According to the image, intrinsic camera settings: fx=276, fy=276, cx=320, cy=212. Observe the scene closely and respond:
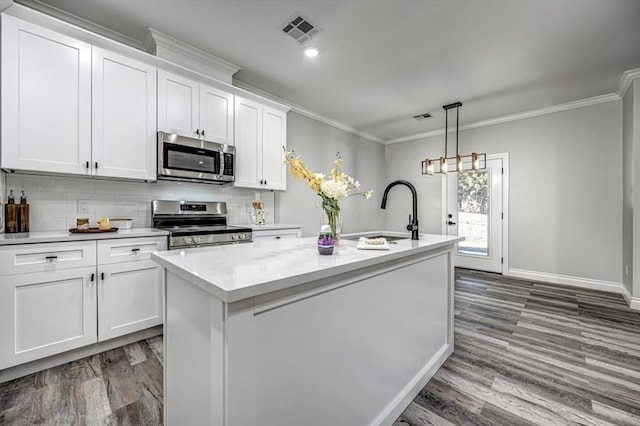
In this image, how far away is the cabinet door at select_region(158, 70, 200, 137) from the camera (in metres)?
2.59

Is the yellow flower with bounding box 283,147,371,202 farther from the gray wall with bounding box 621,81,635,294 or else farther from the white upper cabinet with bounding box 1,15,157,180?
the gray wall with bounding box 621,81,635,294

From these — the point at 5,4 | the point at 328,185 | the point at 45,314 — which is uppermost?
the point at 5,4

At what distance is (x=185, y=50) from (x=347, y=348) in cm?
308

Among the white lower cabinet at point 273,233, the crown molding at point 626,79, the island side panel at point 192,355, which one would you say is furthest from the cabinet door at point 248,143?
the crown molding at point 626,79

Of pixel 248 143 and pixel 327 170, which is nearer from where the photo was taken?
pixel 248 143

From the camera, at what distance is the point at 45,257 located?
1887mm

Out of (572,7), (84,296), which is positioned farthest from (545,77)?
(84,296)

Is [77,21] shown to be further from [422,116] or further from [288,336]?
[422,116]

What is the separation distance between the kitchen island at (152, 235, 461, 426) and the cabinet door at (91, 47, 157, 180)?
1555 millimetres

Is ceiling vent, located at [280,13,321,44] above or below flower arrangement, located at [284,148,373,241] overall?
above

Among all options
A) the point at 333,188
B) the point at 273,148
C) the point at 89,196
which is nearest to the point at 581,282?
the point at 333,188

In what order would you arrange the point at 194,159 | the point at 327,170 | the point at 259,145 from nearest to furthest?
the point at 194,159
the point at 259,145
the point at 327,170

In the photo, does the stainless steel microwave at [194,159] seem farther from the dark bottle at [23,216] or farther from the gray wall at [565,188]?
the gray wall at [565,188]

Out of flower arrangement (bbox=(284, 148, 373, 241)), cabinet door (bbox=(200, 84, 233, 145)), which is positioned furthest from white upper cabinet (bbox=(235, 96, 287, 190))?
flower arrangement (bbox=(284, 148, 373, 241))
